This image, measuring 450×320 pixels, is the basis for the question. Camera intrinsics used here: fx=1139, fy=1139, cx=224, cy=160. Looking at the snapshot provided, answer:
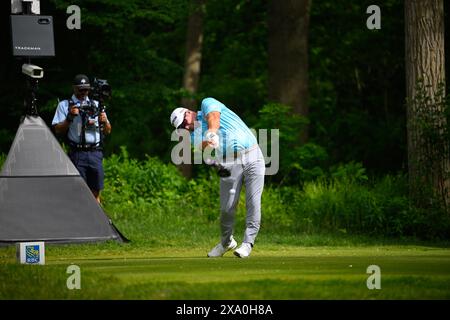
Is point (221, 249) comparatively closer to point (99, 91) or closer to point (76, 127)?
point (76, 127)

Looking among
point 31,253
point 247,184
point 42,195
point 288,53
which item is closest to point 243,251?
point 247,184

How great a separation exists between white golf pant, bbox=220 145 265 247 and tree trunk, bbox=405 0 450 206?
236 inches

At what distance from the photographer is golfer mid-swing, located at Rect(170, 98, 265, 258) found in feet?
42.8

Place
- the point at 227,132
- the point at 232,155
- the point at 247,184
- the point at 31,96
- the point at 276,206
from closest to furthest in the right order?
the point at 227,132 → the point at 232,155 → the point at 247,184 → the point at 31,96 → the point at 276,206

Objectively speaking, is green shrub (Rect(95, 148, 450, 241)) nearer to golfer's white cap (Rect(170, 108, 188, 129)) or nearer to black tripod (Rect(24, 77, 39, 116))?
black tripod (Rect(24, 77, 39, 116))

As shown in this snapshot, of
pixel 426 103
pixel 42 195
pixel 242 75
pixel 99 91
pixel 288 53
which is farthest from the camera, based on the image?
pixel 242 75

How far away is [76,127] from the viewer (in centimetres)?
1653

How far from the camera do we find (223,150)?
13.3 metres

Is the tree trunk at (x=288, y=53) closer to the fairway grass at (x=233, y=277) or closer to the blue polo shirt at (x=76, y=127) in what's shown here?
the blue polo shirt at (x=76, y=127)

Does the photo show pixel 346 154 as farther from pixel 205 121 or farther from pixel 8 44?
pixel 205 121

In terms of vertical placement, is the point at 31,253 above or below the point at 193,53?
below

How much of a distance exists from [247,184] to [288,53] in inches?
544

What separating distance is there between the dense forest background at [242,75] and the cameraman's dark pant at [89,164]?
20.3 ft

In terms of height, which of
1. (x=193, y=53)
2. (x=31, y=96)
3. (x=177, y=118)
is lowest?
(x=177, y=118)
